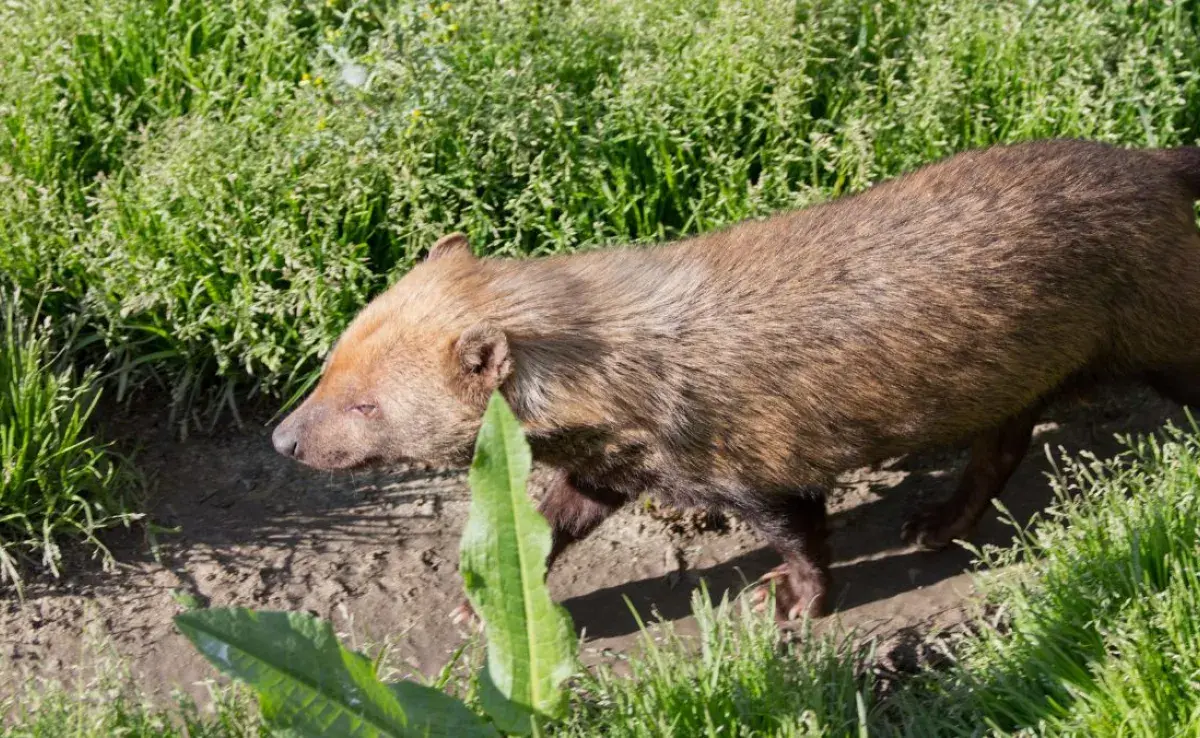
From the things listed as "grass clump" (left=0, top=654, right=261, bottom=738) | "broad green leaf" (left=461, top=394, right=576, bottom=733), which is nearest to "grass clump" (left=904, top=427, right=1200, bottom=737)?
"broad green leaf" (left=461, top=394, right=576, bottom=733)

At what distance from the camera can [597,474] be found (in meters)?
4.62

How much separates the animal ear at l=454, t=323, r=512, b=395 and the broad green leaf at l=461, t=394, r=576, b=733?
90 centimetres

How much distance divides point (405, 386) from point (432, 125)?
1.73m

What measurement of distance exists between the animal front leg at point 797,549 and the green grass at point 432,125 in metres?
1.59

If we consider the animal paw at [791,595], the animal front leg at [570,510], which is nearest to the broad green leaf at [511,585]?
the animal front leg at [570,510]

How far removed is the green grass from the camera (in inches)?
224

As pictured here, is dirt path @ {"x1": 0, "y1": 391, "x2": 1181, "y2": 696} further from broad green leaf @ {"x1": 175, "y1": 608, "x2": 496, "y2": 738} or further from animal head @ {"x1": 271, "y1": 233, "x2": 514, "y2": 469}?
broad green leaf @ {"x1": 175, "y1": 608, "x2": 496, "y2": 738}

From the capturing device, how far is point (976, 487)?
5.27 m

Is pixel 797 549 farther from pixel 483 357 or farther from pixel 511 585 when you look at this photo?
pixel 511 585

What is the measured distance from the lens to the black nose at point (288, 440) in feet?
15.3

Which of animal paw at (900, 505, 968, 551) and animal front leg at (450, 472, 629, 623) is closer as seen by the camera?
animal front leg at (450, 472, 629, 623)

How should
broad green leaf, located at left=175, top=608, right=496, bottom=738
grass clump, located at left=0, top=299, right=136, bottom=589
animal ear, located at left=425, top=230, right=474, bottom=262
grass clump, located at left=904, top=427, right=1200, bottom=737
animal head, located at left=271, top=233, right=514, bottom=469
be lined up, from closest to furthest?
broad green leaf, located at left=175, top=608, right=496, bottom=738 < grass clump, located at left=904, top=427, right=1200, bottom=737 < animal head, located at left=271, top=233, right=514, bottom=469 < animal ear, located at left=425, top=230, right=474, bottom=262 < grass clump, located at left=0, top=299, right=136, bottom=589

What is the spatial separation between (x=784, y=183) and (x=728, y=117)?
1.49ft

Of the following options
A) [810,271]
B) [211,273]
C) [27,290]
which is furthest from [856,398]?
[27,290]
